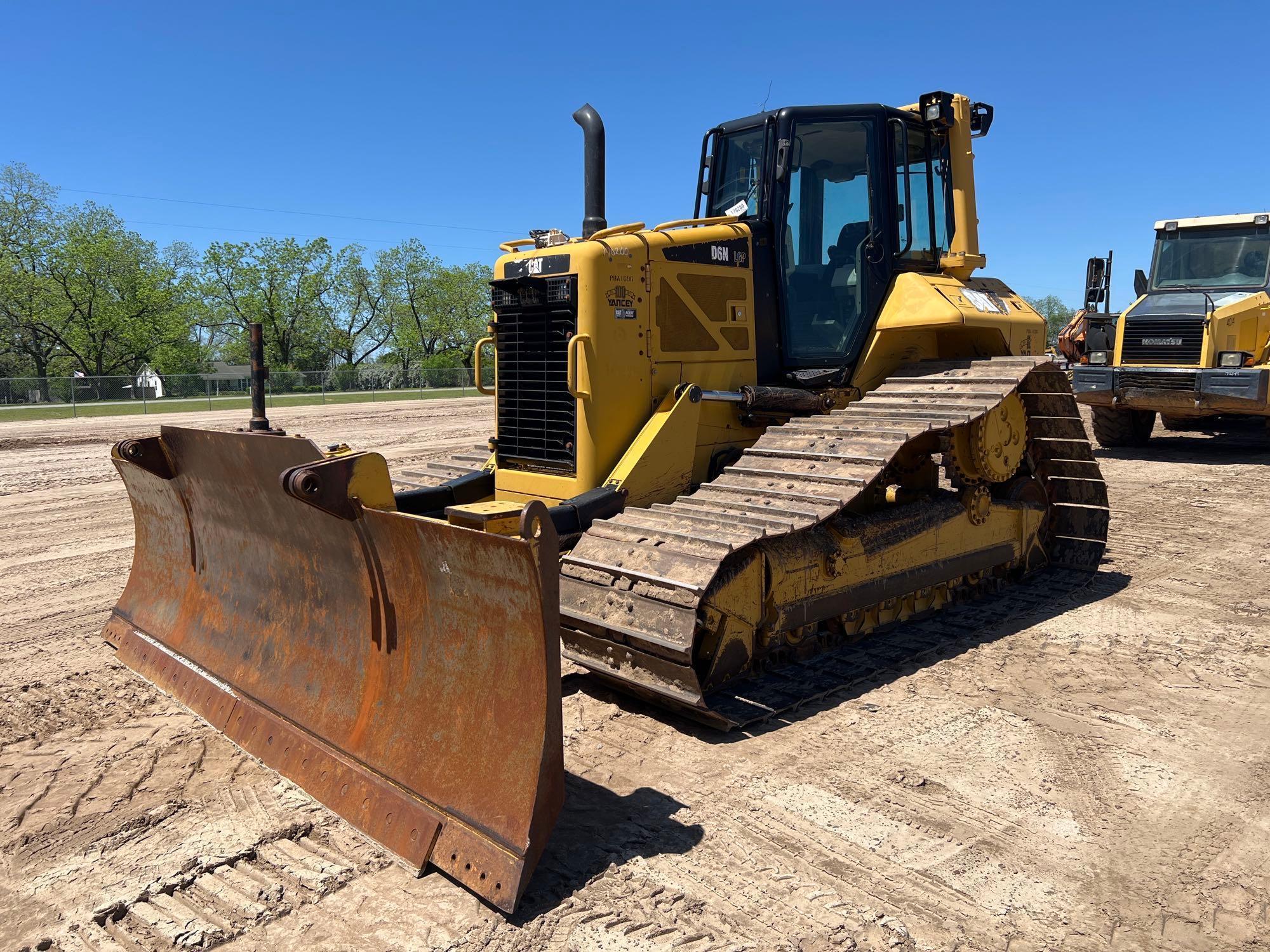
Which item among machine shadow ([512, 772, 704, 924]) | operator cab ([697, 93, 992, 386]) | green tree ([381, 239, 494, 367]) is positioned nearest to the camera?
machine shadow ([512, 772, 704, 924])

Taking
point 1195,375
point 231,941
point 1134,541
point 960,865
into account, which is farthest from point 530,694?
point 1195,375

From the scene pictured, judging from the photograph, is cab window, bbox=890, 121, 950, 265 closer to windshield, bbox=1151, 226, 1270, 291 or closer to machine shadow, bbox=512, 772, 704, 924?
machine shadow, bbox=512, 772, 704, 924

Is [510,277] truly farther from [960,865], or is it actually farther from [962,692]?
[960,865]

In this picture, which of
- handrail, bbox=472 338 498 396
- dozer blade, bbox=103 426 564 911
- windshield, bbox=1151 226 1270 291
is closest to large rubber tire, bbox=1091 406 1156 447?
windshield, bbox=1151 226 1270 291

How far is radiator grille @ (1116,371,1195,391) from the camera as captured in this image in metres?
13.8

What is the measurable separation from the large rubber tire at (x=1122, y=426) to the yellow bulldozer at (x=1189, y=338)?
14 mm

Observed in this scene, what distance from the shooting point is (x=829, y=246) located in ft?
21.2

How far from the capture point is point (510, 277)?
616 centimetres

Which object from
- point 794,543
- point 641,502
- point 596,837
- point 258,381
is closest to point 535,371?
point 641,502

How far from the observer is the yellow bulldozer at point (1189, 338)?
536 inches

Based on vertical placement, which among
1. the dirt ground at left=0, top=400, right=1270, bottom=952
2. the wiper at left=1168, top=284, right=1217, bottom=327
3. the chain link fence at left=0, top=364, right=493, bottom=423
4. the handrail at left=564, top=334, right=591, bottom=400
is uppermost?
the wiper at left=1168, top=284, right=1217, bottom=327

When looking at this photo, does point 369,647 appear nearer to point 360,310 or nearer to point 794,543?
point 794,543

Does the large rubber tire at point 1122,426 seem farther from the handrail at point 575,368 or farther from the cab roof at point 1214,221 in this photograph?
the handrail at point 575,368

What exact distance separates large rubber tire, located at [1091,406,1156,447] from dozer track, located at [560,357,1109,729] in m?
9.16
